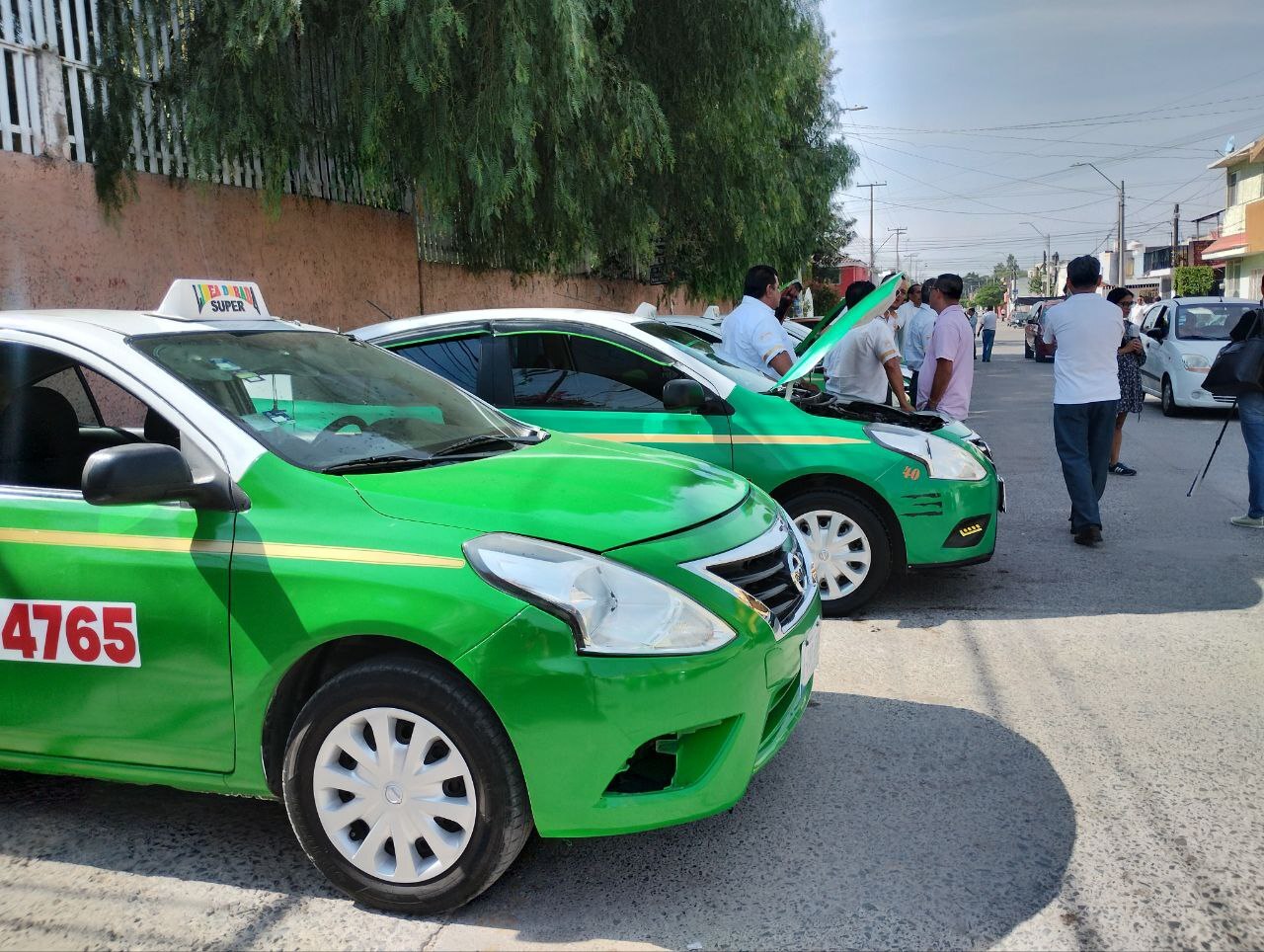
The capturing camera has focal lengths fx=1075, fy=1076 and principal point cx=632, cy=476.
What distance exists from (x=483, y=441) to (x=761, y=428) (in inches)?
90.5

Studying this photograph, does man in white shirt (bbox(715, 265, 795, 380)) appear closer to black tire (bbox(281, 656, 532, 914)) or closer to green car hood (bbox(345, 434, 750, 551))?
green car hood (bbox(345, 434, 750, 551))

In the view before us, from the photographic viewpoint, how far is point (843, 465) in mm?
5605

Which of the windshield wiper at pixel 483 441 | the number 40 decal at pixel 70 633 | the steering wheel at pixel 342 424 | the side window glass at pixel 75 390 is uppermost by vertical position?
the side window glass at pixel 75 390

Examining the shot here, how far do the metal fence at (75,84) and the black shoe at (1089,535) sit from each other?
279 inches

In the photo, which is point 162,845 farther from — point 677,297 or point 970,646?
point 677,297

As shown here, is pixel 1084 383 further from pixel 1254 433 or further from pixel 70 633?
pixel 70 633

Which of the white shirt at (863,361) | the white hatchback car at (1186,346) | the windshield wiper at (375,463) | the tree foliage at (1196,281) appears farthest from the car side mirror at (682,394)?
the tree foliage at (1196,281)

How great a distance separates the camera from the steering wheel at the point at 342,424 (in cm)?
349

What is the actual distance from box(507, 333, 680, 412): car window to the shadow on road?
2.36 metres

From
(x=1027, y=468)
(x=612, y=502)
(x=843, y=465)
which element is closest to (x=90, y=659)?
(x=612, y=502)

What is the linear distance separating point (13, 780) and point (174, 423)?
174 cm

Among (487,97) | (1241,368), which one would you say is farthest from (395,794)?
(1241,368)

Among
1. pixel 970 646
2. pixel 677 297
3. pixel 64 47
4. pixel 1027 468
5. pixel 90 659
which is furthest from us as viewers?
pixel 677 297

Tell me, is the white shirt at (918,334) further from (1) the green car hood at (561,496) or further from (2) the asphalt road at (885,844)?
(1) the green car hood at (561,496)
